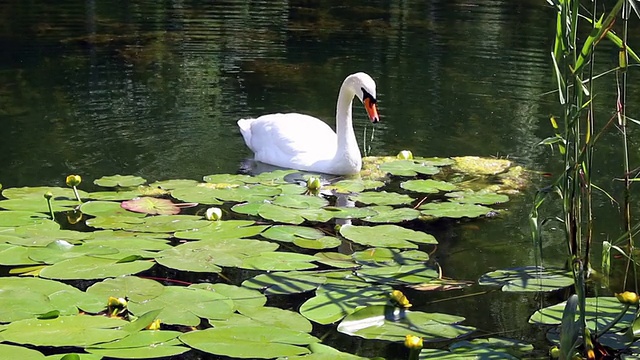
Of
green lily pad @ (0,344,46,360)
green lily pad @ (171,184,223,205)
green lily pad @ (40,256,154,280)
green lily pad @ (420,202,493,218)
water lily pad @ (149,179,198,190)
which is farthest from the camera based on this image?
water lily pad @ (149,179,198,190)

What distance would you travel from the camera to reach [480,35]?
11180 millimetres

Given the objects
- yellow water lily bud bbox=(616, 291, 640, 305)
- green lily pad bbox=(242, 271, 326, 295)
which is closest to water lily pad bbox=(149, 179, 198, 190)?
green lily pad bbox=(242, 271, 326, 295)

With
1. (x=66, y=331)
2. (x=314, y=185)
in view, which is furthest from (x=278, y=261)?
(x=314, y=185)

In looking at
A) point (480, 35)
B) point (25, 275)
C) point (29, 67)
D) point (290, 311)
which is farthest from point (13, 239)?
point (480, 35)

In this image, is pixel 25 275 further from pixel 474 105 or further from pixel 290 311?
pixel 474 105

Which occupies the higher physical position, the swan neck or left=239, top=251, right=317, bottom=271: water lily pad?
the swan neck

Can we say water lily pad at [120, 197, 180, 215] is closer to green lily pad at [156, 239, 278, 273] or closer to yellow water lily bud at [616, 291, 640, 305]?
green lily pad at [156, 239, 278, 273]

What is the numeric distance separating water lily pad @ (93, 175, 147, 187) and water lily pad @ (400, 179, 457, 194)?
1.43 m

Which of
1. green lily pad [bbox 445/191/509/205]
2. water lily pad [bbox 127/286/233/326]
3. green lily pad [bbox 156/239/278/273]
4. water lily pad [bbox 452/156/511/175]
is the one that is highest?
water lily pad [bbox 127/286/233/326]

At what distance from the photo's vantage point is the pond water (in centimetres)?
533

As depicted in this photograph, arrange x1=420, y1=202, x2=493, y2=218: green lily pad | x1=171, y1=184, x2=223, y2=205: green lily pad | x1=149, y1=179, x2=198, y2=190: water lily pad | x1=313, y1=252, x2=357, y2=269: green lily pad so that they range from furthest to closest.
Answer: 1. x1=149, y1=179, x2=198, y2=190: water lily pad
2. x1=171, y1=184, x2=223, y2=205: green lily pad
3. x1=420, y1=202, x2=493, y2=218: green lily pad
4. x1=313, y1=252, x2=357, y2=269: green lily pad

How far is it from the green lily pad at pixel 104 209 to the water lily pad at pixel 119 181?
509 millimetres

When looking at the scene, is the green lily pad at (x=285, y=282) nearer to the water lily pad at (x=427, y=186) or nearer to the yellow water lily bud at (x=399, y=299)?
the yellow water lily bud at (x=399, y=299)

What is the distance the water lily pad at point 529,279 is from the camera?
3740mm
